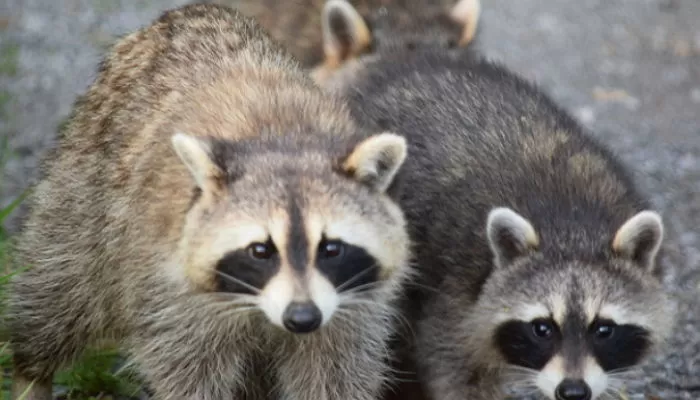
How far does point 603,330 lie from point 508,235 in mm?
488

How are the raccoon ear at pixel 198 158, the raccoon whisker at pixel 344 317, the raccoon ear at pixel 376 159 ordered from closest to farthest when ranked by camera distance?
the raccoon ear at pixel 198 158 → the raccoon ear at pixel 376 159 → the raccoon whisker at pixel 344 317

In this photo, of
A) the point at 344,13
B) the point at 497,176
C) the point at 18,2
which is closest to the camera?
the point at 497,176

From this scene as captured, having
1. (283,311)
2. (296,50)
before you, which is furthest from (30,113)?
(283,311)

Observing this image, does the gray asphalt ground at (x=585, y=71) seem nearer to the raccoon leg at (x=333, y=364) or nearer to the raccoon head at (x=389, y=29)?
the raccoon head at (x=389, y=29)

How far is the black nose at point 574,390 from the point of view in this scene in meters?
4.55

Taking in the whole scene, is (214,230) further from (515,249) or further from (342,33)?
(342,33)

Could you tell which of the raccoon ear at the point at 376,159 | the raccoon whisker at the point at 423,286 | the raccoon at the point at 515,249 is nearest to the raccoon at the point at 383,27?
the raccoon at the point at 515,249

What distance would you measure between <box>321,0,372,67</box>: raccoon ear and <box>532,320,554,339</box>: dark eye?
2846 millimetres

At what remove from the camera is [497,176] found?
5.27 m

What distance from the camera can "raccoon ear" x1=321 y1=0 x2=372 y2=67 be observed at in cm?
727

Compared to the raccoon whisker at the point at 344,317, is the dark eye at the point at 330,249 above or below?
above

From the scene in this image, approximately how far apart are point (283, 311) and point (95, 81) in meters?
1.88

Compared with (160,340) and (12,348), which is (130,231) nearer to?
(160,340)

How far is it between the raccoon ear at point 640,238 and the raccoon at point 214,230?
840mm
